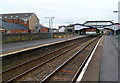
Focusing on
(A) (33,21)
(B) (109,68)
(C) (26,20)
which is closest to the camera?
(B) (109,68)

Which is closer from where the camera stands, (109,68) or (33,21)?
(109,68)

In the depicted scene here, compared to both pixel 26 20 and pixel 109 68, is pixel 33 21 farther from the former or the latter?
pixel 109 68

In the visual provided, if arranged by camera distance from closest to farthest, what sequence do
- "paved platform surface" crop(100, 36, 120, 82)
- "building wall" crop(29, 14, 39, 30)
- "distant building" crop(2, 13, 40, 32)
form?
"paved platform surface" crop(100, 36, 120, 82) < "distant building" crop(2, 13, 40, 32) < "building wall" crop(29, 14, 39, 30)

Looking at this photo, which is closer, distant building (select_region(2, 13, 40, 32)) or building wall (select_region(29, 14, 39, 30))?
distant building (select_region(2, 13, 40, 32))

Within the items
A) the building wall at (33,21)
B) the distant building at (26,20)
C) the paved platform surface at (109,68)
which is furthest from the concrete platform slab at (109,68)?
the building wall at (33,21)

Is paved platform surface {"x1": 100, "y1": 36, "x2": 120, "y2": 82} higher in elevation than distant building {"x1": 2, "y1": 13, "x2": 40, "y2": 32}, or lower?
lower

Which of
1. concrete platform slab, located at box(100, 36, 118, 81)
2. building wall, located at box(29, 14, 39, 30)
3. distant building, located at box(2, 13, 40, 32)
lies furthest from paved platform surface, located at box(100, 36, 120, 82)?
building wall, located at box(29, 14, 39, 30)

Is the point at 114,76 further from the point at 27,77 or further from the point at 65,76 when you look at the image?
the point at 27,77

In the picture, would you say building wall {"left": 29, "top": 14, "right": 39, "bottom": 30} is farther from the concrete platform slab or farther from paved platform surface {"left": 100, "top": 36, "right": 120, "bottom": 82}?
the concrete platform slab

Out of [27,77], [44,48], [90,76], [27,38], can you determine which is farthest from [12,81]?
[27,38]

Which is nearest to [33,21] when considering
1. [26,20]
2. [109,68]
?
[26,20]

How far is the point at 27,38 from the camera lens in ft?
105

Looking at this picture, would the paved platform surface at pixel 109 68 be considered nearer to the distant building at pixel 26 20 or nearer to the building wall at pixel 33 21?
the distant building at pixel 26 20

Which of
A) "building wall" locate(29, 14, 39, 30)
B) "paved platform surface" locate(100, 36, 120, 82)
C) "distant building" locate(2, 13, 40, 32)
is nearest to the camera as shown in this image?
"paved platform surface" locate(100, 36, 120, 82)
